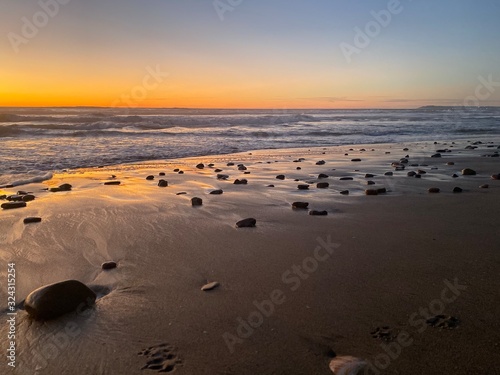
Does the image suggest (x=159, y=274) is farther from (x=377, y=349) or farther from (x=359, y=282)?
(x=377, y=349)

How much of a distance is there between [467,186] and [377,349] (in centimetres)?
689

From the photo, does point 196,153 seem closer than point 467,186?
No

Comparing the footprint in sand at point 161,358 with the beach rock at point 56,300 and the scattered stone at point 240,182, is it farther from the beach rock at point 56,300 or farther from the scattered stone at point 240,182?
the scattered stone at point 240,182

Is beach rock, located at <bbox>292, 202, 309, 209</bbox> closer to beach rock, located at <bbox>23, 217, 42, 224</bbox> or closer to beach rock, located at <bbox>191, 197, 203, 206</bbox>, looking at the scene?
beach rock, located at <bbox>191, 197, 203, 206</bbox>

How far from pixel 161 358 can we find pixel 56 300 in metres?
1.14

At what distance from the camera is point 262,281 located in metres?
3.71

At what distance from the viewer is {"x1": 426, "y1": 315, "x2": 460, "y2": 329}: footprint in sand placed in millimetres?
2779

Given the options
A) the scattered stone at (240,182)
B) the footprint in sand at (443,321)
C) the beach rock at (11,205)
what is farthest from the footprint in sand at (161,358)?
the scattered stone at (240,182)

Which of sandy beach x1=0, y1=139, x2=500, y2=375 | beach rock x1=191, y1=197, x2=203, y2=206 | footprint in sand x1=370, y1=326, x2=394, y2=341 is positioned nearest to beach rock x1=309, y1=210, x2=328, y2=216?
sandy beach x1=0, y1=139, x2=500, y2=375

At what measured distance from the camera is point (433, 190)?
765cm

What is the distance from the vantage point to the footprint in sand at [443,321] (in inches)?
109

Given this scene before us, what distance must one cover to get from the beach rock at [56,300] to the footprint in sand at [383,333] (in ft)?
7.54

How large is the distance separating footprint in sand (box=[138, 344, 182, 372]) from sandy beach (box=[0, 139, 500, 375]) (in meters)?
0.01

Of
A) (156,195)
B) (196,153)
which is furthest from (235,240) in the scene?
(196,153)
